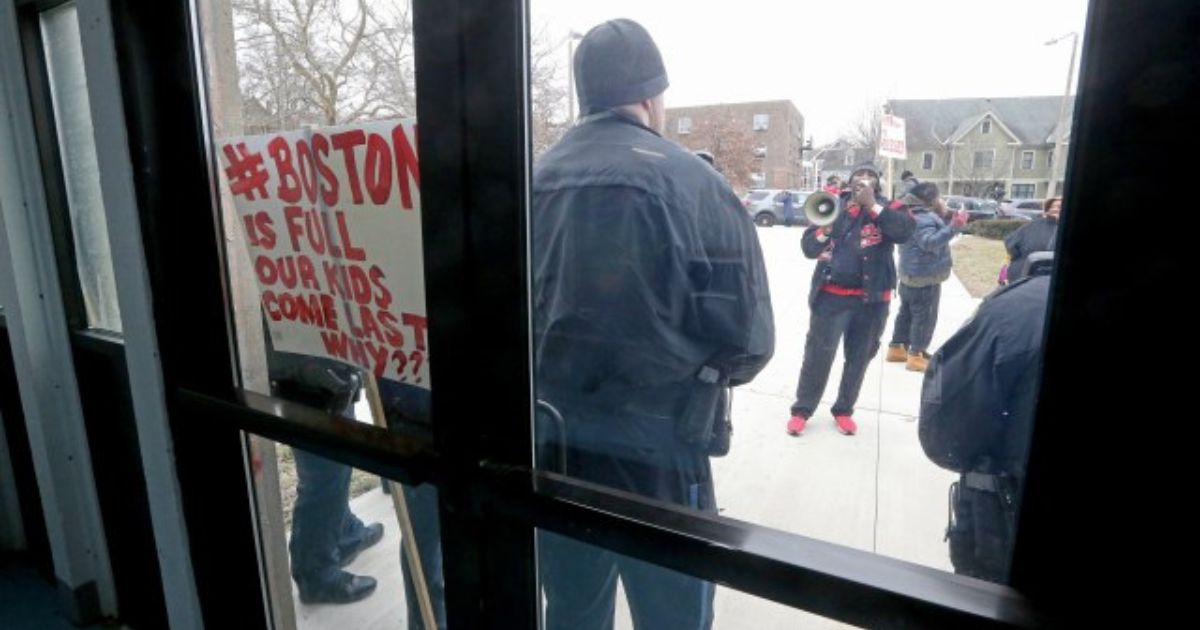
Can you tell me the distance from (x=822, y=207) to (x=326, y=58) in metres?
1.06

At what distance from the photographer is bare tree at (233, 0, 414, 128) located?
1.21m

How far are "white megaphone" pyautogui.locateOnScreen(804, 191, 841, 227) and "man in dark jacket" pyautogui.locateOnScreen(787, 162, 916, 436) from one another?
2cm

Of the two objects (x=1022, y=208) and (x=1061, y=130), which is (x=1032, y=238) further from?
(x=1061, y=130)

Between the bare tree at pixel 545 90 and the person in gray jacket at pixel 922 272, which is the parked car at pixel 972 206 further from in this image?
the bare tree at pixel 545 90

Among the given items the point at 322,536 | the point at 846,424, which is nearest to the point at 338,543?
the point at 322,536

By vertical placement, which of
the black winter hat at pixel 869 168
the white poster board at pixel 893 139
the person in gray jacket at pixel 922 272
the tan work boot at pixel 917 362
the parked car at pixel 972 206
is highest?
the white poster board at pixel 893 139

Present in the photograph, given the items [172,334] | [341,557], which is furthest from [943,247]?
[341,557]

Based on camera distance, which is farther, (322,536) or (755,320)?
(322,536)

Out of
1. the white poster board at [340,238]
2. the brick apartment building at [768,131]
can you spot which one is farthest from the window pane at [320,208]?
the brick apartment building at [768,131]

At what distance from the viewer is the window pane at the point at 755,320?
3.49 ft

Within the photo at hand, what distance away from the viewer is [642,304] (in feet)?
4.59

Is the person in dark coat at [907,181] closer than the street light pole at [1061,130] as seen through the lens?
No

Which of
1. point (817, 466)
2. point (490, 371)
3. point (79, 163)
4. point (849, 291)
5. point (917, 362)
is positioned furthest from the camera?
point (79, 163)

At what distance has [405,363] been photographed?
1.35 metres
